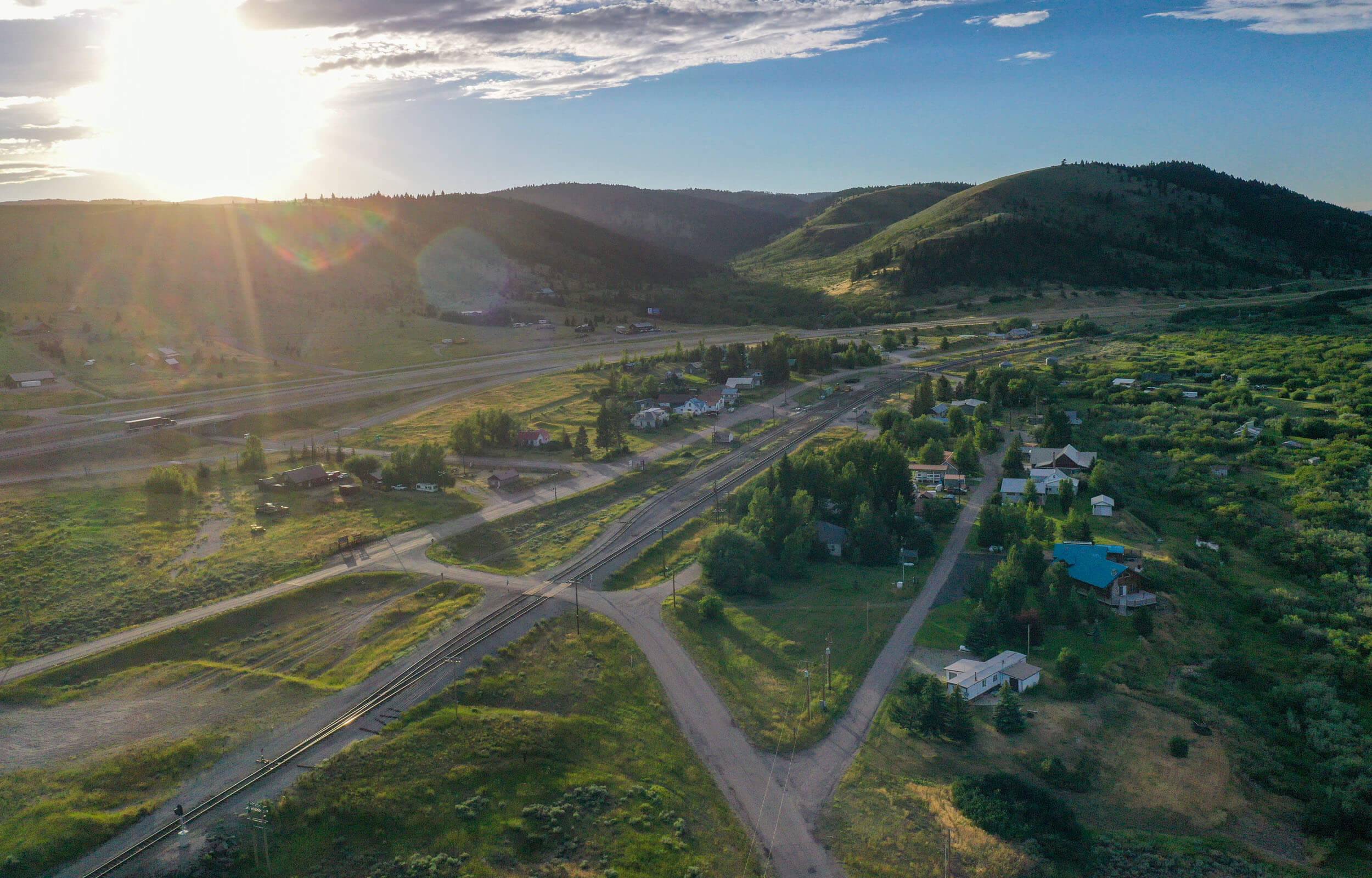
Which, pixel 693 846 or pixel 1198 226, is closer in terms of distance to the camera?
pixel 693 846

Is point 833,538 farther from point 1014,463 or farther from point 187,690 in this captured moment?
point 187,690

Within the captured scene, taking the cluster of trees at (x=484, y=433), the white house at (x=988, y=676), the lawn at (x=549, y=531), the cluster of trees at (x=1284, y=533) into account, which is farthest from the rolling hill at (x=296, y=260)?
the white house at (x=988, y=676)

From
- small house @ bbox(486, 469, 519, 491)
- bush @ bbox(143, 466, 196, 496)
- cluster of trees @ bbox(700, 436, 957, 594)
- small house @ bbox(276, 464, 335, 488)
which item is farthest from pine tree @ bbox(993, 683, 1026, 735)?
bush @ bbox(143, 466, 196, 496)

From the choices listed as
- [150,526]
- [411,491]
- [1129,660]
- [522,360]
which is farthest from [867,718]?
[522,360]

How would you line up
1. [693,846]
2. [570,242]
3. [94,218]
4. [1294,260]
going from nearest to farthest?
[693,846]
[94,218]
[1294,260]
[570,242]

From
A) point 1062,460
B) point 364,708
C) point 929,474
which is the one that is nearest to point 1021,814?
point 364,708

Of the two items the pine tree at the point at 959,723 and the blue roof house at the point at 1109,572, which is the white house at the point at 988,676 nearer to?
the pine tree at the point at 959,723

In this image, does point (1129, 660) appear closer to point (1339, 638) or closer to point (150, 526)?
point (1339, 638)
